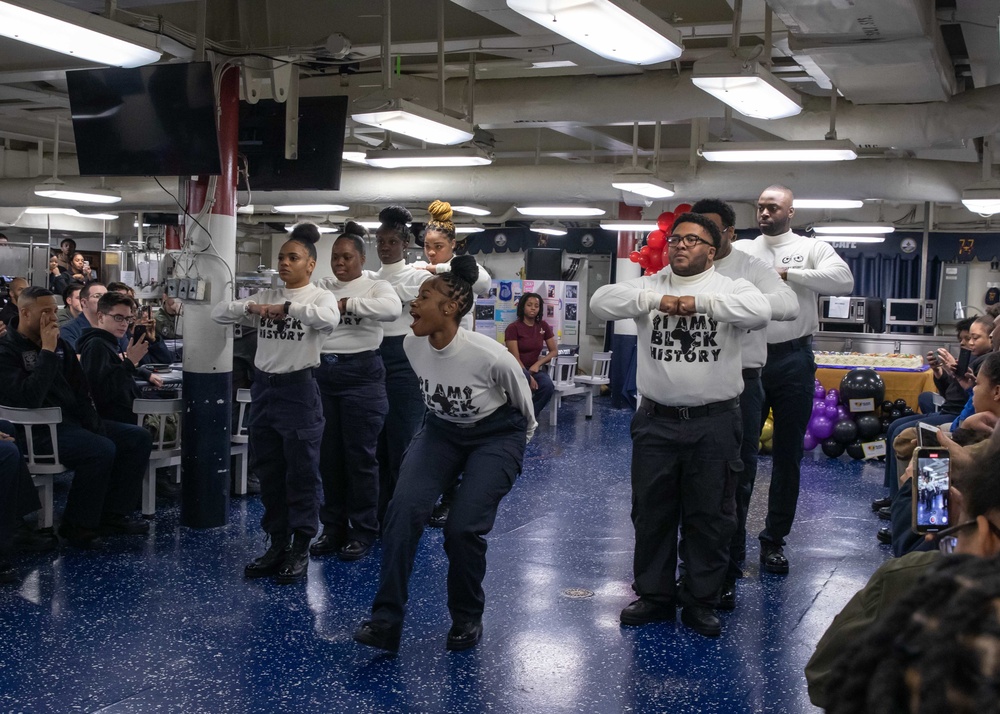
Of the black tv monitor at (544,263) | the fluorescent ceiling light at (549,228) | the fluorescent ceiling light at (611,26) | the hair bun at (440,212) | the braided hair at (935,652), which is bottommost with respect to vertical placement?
the braided hair at (935,652)

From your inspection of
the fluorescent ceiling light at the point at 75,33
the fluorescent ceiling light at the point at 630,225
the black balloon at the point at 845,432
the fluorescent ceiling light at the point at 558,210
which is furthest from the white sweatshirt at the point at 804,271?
the fluorescent ceiling light at the point at 630,225

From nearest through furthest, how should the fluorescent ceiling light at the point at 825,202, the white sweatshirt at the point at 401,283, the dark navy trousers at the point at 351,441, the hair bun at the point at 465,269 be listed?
the hair bun at the point at 465,269 → the dark navy trousers at the point at 351,441 → the white sweatshirt at the point at 401,283 → the fluorescent ceiling light at the point at 825,202

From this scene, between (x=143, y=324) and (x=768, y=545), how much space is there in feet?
14.1

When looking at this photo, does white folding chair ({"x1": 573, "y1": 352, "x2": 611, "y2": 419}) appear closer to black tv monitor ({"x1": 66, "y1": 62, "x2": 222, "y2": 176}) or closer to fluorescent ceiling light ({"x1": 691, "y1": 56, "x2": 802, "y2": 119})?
fluorescent ceiling light ({"x1": 691, "y1": 56, "x2": 802, "y2": 119})

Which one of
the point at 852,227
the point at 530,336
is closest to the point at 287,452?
the point at 530,336

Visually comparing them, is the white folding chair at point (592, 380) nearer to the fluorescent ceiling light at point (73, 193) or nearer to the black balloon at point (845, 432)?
the black balloon at point (845, 432)

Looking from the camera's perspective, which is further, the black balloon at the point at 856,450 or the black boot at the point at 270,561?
the black balloon at the point at 856,450

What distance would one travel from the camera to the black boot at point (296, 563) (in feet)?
16.2

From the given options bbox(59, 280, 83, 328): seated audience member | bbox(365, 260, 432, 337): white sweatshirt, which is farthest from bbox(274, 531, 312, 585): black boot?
bbox(59, 280, 83, 328): seated audience member

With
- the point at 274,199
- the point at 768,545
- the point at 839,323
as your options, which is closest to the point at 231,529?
the point at 768,545

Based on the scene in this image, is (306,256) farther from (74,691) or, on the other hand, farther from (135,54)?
(74,691)

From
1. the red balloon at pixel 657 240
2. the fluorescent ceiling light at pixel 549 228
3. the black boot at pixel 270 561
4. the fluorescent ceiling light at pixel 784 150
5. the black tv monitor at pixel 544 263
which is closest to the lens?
the black boot at pixel 270 561

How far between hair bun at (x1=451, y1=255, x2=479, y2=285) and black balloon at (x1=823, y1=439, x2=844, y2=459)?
606 centimetres

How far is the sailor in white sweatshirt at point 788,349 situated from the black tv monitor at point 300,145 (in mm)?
2900
